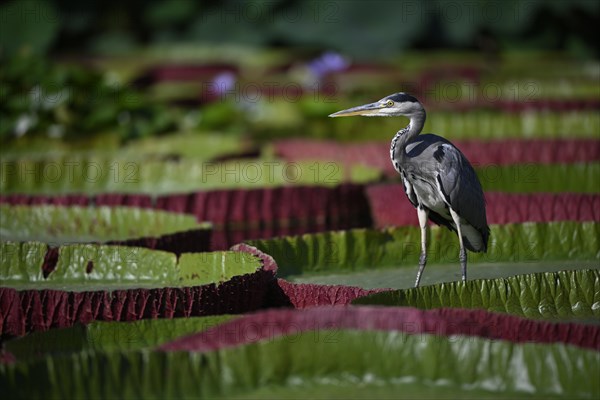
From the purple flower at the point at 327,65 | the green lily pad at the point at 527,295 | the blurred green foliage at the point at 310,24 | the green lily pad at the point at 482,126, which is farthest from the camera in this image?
the blurred green foliage at the point at 310,24

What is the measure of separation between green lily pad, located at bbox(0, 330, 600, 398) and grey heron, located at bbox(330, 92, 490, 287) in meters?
0.81

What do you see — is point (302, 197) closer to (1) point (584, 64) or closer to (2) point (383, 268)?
(2) point (383, 268)

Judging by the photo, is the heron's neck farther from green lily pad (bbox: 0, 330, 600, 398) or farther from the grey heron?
green lily pad (bbox: 0, 330, 600, 398)

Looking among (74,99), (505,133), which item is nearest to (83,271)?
(74,99)

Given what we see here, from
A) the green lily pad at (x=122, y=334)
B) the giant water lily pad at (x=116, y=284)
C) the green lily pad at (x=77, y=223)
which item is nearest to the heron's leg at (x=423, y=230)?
the giant water lily pad at (x=116, y=284)

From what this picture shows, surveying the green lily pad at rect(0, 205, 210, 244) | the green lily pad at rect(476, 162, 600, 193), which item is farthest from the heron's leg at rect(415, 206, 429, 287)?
the green lily pad at rect(476, 162, 600, 193)

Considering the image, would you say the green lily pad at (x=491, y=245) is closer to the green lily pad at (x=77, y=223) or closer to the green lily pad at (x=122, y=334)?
the green lily pad at (x=77, y=223)

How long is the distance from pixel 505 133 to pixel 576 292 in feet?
14.0

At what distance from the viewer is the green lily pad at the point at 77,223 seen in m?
4.22

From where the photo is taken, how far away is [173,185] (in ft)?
17.9

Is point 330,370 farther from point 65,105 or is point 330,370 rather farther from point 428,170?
point 65,105

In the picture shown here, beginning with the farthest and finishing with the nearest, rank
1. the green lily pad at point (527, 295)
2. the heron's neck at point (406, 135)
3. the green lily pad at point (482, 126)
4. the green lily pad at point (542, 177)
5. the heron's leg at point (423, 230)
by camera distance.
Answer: the green lily pad at point (482, 126)
the green lily pad at point (542, 177)
the heron's leg at point (423, 230)
the heron's neck at point (406, 135)
the green lily pad at point (527, 295)

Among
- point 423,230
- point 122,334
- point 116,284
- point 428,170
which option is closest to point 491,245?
point 423,230

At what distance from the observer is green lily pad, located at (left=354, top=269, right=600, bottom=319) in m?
2.86
